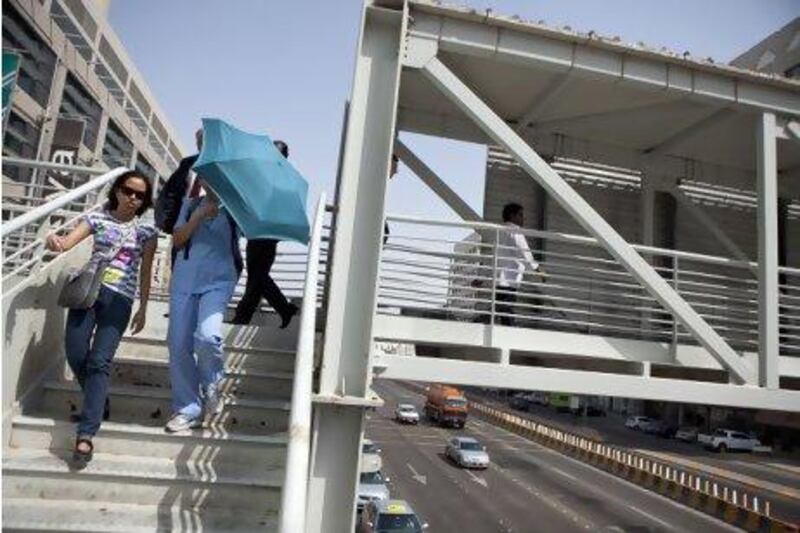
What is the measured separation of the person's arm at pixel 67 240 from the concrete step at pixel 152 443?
1.04 meters

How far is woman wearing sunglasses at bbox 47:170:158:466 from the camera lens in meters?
3.36

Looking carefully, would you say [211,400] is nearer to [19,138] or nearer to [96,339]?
[96,339]

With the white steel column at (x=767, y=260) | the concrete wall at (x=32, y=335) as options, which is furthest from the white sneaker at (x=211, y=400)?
the white steel column at (x=767, y=260)

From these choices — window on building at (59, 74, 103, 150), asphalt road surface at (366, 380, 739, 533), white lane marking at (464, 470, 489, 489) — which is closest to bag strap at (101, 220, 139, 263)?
asphalt road surface at (366, 380, 739, 533)

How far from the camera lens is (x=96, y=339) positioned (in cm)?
353

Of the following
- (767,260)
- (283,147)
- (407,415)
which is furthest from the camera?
(407,415)

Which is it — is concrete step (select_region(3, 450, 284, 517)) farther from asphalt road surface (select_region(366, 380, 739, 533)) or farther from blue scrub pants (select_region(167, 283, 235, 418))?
asphalt road surface (select_region(366, 380, 739, 533))

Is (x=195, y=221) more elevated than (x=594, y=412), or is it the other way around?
(x=195, y=221)

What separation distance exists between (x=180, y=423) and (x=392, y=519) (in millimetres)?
14933

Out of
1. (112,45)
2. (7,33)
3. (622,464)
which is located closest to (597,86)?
(622,464)

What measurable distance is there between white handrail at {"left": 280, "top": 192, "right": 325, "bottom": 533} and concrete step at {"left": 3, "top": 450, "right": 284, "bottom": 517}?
0.73 m

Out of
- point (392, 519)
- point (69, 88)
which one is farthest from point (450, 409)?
point (69, 88)

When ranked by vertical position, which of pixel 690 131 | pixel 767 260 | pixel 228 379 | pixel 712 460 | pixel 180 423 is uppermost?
pixel 690 131

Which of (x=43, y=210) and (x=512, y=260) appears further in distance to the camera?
(x=512, y=260)
